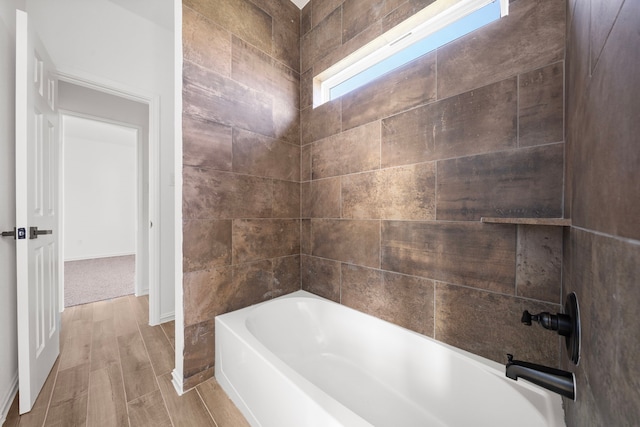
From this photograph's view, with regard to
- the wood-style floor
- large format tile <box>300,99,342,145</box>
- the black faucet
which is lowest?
the wood-style floor

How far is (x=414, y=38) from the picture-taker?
1.45m

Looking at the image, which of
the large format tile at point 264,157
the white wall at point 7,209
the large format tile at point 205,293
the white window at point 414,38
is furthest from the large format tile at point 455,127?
the white wall at point 7,209

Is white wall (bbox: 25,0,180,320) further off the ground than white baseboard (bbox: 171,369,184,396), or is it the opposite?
white wall (bbox: 25,0,180,320)

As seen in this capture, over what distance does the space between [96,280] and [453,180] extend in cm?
483

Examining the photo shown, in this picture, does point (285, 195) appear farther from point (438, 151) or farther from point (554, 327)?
point (554, 327)

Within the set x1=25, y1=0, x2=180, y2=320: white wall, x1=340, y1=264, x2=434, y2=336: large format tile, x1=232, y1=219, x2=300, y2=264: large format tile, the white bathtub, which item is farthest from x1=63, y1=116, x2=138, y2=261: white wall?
x1=340, y1=264, x2=434, y2=336: large format tile

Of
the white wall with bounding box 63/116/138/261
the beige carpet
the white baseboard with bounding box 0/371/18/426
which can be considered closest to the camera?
the white baseboard with bounding box 0/371/18/426

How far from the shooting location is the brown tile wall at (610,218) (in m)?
0.27

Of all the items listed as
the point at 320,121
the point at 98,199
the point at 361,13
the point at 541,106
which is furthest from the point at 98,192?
the point at 541,106

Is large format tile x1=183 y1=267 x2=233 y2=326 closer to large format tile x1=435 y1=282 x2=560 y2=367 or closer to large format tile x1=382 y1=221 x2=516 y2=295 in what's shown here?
large format tile x1=382 y1=221 x2=516 y2=295

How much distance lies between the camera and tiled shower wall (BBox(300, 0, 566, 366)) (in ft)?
3.21

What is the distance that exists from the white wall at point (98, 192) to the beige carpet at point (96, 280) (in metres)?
0.51

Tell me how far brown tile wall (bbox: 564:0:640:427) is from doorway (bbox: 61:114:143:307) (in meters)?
5.20

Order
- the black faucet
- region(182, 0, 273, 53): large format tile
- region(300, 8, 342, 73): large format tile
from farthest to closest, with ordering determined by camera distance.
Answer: region(300, 8, 342, 73): large format tile → region(182, 0, 273, 53): large format tile → the black faucet
